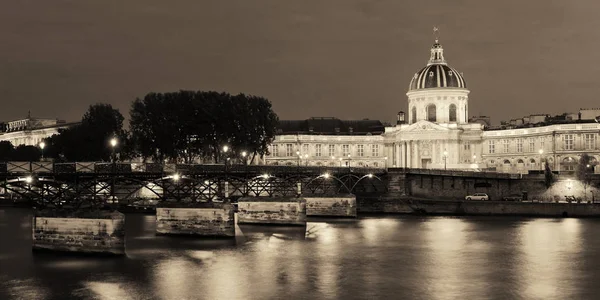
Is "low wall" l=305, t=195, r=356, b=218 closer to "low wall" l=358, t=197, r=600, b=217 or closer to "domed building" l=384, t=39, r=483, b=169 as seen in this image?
"low wall" l=358, t=197, r=600, b=217

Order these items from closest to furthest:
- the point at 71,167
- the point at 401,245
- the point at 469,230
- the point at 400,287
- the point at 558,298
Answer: the point at 558,298, the point at 400,287, the point at 71,167, the point at 401,245, the point at 469,230

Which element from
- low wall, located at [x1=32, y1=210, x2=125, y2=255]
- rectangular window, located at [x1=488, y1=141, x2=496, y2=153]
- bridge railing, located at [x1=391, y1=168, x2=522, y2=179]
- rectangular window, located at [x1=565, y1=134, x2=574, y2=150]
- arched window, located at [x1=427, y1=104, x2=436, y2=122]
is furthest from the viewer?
arched window, located at [x1=427, y1=104, x2=436, y2=122]

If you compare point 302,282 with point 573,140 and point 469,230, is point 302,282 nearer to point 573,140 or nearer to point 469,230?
point 469,230

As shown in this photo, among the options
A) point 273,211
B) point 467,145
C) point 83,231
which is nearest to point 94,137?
point 273,211

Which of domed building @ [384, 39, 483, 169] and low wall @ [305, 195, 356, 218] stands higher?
domed building @ [384, 39, 483, 169]

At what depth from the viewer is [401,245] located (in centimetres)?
6631

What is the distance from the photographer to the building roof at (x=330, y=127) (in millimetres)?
183000

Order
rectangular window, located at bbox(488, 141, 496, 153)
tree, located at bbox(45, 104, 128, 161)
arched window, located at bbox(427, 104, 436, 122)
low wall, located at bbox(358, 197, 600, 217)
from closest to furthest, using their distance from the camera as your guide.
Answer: low wall, located at bbox(358, 197, 600, 217) < tree, located at bbox(45, 104, 128, 161) < rectangular window, located at bbox(488, 141, 496, 153) < arched window, located at bbox(427, 104, 436, 122)

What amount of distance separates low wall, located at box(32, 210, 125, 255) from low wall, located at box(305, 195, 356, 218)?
4170 centimetres

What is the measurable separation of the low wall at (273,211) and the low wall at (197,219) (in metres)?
13.3

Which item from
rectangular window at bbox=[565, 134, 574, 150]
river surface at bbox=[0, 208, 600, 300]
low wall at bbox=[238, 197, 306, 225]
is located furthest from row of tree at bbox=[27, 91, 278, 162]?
rectangular window at bbox=[565, 134, 574, 150]

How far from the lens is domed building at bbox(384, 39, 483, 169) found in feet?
529

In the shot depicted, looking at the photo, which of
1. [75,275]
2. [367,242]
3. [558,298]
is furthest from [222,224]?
[558,298]

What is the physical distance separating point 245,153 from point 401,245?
56938 mm
